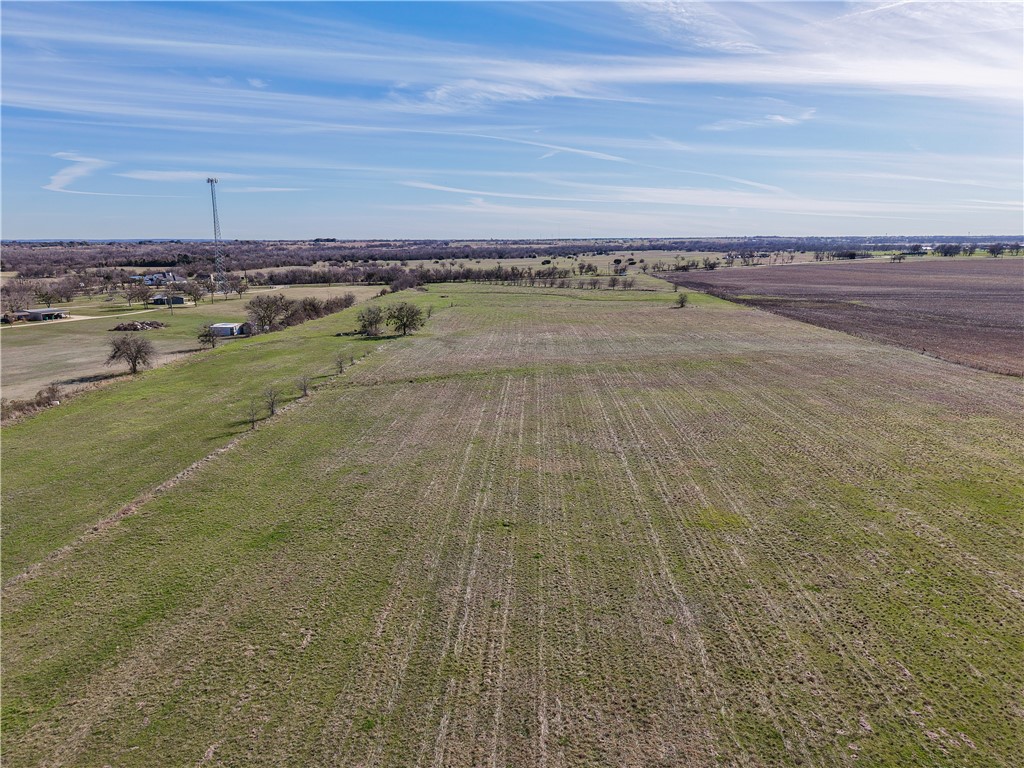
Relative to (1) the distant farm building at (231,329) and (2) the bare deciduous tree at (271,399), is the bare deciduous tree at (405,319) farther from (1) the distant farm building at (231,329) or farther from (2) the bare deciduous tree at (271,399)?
(2) the bare deciduous tree at (271,399)

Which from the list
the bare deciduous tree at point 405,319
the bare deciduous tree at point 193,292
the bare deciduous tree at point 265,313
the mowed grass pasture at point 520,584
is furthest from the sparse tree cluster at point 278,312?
the mowed grass pasture at point 520,584

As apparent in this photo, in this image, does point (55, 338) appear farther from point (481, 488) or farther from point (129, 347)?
point (481, 488)

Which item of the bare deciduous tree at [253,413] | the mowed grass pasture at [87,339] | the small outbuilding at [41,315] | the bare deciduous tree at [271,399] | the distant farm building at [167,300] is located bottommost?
the bare deciduous tree at [253,413]

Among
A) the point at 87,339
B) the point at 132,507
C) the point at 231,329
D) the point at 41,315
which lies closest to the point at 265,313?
the point at 231,329

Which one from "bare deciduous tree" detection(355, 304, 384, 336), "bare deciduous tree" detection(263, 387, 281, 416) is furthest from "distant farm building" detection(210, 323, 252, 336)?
"bare deciduous tree" detection(263, 387, 281, 416)

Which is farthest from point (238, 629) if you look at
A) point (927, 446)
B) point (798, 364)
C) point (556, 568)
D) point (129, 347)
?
point (798, 364)
